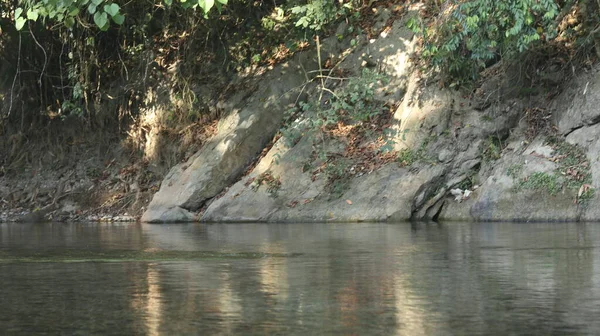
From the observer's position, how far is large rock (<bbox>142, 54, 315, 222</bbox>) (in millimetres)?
21406

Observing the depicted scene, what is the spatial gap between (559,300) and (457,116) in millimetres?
13939

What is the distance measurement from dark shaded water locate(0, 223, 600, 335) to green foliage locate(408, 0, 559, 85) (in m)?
4.47

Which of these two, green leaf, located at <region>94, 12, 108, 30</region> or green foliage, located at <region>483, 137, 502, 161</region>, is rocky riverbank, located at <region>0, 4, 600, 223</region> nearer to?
→ green foliage, located at <region>483, 137, 502, 161</region>

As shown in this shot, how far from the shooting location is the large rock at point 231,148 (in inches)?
843

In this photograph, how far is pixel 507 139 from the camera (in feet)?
65.0

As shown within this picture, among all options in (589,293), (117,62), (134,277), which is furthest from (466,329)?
(117,62)

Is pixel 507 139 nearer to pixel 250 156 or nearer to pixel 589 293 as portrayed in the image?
pixel 250 156

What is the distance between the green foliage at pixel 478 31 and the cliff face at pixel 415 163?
29.6 inches

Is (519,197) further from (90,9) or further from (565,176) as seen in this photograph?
(90,9)

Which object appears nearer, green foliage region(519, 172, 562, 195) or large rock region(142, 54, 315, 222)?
green foliage region(519, 172, 562, 195)

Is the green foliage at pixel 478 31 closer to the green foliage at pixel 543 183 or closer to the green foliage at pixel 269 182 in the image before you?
the green foliage at pixel 543 183

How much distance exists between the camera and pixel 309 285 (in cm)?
778

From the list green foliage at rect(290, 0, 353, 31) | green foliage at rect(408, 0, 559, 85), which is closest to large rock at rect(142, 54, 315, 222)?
green foliage at rect(290, 0, 353, 31)

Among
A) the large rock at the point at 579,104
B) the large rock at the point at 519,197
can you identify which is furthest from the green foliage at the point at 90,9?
the large rock at the point at 579,104
